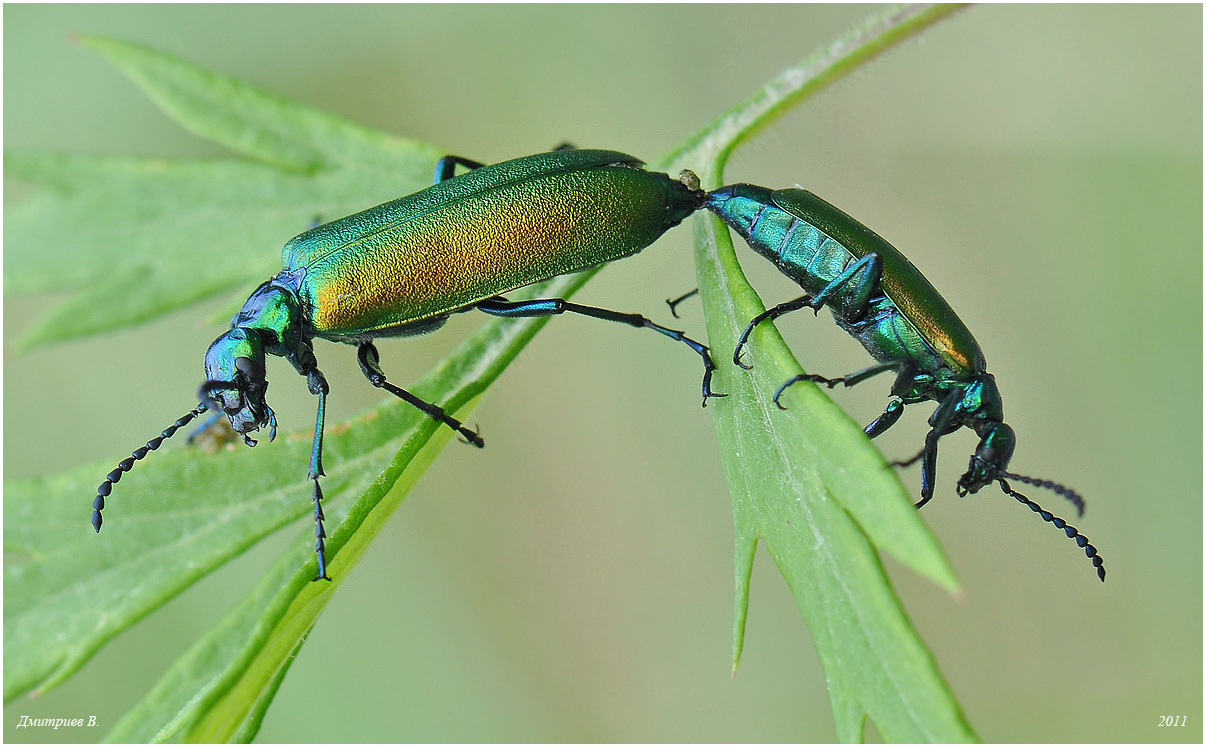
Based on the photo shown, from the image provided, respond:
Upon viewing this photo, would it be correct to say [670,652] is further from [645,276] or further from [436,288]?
[436,288]

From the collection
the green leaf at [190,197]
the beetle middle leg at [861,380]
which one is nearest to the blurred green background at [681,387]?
the green leaf at [190,197]

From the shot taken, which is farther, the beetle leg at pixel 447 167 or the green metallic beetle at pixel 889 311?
the beetle leg at pixel 447 167

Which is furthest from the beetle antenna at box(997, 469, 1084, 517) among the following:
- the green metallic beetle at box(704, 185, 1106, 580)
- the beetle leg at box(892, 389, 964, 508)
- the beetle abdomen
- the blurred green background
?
the blurred green background

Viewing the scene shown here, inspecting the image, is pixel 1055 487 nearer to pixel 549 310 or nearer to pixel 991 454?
pixel 991 454

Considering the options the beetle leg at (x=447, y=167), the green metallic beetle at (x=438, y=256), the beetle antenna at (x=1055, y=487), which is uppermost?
the beetle leg at (x=447, y=167)

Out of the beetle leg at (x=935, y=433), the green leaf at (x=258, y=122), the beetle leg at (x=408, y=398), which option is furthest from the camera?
the green leaf at (x=258, y=122)

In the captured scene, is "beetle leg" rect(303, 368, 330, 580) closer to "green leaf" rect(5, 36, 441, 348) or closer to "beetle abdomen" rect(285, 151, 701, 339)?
"beetle abdomen" rect(285, 151, 701, 339)

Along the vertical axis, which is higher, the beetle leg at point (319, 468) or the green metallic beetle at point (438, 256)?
the green metallic beetle at point (438, 256)

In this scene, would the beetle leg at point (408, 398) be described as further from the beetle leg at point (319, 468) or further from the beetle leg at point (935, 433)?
the beetle leg at point (935, 433)

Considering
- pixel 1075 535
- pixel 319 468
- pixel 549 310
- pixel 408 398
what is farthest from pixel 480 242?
pixel 1075 535
